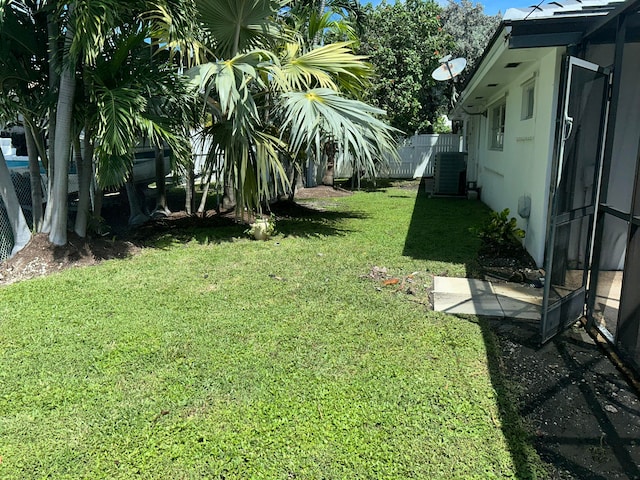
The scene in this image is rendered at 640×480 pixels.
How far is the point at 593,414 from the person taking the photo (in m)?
2.76

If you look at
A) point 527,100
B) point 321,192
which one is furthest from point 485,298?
point 321,192

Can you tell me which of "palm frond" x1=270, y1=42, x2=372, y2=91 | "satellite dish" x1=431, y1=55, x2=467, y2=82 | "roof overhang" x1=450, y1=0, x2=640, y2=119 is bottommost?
"roof overhang" x1=450, y1=0, x2=640, y2=119

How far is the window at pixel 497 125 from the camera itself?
966cm

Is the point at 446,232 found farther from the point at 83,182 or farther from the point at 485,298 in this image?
the point at 83,182

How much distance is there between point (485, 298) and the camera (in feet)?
15.6

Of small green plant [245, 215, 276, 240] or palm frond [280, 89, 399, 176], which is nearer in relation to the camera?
palm frond [280, 89, 399, 176]

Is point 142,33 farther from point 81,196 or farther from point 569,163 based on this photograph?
point 569,163

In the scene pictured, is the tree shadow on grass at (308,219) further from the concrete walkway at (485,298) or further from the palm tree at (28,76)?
the palm tree at (28,76)

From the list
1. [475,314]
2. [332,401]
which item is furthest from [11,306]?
[475,314]

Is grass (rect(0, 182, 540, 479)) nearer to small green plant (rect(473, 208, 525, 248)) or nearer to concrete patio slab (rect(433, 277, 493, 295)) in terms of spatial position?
concrete patio slab (rect(433, 277, 493, 295))

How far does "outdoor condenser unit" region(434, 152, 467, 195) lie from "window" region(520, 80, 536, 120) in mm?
6437

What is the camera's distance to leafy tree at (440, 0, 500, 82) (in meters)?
23.1

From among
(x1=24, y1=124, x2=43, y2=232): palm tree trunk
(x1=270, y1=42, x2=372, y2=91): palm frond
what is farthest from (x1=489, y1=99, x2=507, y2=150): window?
(x1=24, y1=124, x2=43, y2=232): palm tree trunk

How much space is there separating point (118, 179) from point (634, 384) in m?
5.53
